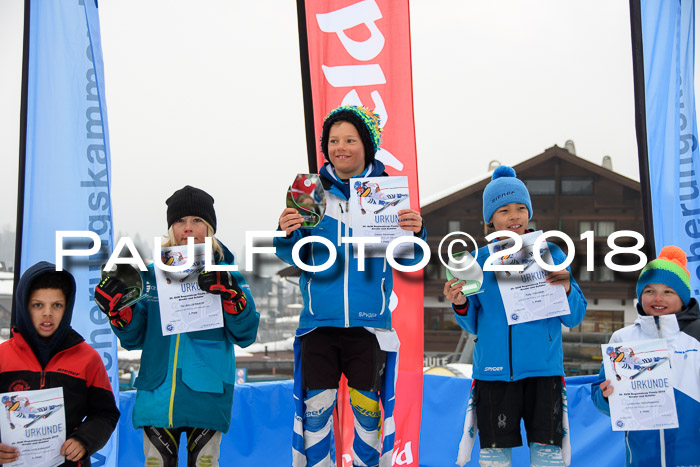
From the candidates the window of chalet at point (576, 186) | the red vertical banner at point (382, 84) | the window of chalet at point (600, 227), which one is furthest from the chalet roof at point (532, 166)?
the red vertical banner at point (382, 84)

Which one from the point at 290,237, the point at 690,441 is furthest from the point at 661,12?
the point at 290,237

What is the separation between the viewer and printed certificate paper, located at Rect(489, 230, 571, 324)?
306cm

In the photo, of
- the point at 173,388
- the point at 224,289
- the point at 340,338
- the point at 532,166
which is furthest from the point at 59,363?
the point at 532,166

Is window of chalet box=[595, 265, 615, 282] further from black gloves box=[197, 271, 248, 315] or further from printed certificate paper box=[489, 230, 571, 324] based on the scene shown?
black gloves box=[197, 271, 248, 315]

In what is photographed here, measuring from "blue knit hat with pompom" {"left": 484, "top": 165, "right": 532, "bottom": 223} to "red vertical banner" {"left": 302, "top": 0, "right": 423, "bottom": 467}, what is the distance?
39.0 inches

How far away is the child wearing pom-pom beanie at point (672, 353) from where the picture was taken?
3.01 metres

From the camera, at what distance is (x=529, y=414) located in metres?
3.07

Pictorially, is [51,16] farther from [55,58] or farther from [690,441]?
[690,441]

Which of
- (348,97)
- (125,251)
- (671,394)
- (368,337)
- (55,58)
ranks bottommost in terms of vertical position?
(671,394)

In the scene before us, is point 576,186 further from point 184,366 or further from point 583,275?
point 184,366

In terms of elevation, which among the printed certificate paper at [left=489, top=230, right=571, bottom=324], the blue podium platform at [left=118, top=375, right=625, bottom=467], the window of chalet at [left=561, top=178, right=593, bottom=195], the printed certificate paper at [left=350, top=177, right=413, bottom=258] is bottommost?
the blue podium platform at [left=118, top=375, right=625, bottom=467]

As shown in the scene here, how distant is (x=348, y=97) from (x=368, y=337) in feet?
6.44

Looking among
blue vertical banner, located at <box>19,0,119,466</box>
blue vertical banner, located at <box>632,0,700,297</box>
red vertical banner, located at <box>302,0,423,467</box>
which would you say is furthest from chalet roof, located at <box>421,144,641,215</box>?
blue vertical banner, located at <box>19,0,119,466</box>

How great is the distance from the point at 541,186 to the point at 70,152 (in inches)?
832
